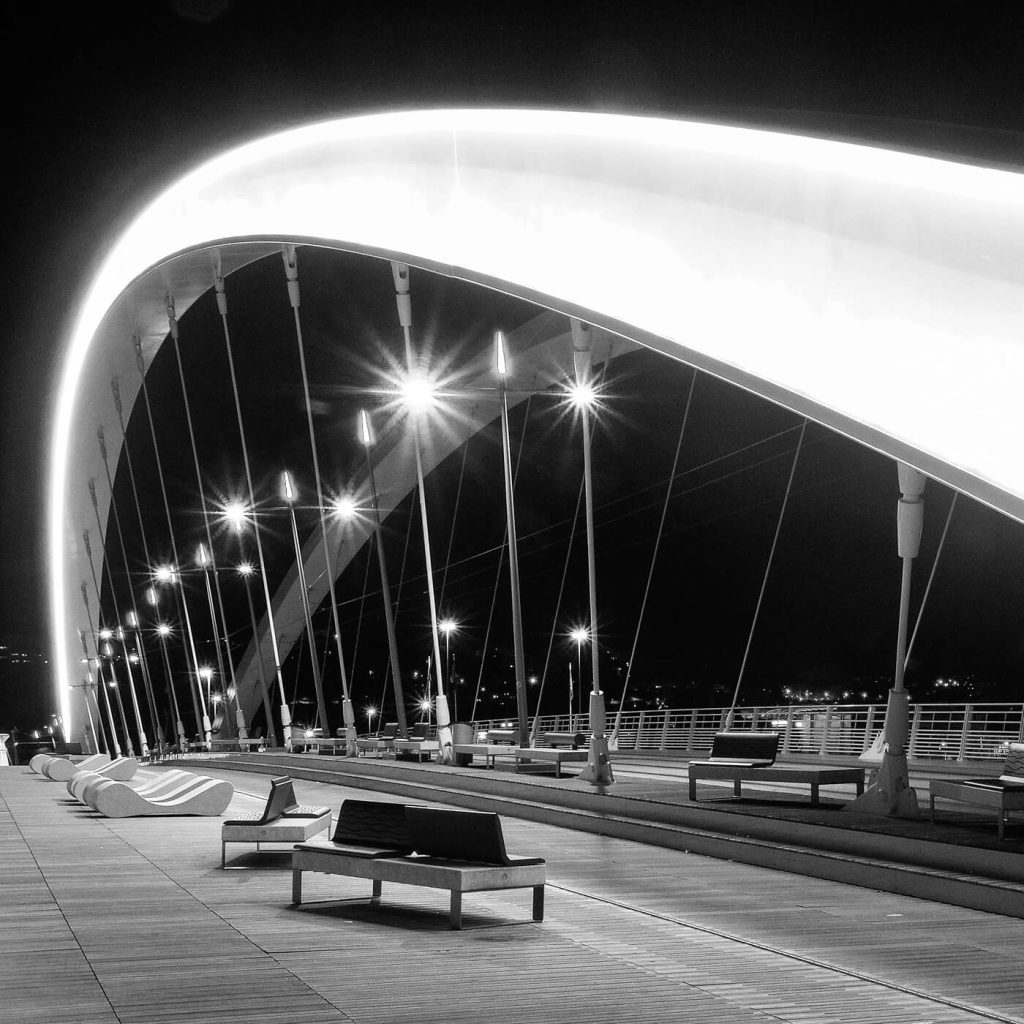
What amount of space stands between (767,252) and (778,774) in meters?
4.47

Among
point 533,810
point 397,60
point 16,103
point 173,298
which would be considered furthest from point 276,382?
point 533,810

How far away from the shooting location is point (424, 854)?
6715 millimetres

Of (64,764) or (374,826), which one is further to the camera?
(64,764)

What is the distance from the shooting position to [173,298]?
3052 cm

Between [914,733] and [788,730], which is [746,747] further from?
[788,730]

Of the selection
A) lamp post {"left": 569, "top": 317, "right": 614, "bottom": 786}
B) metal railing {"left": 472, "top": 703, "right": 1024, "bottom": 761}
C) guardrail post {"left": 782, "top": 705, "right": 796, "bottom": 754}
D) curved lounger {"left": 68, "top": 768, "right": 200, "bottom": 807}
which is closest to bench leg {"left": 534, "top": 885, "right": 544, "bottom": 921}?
lamp post {"left": 569, "top": 317, "right": 614, "bottom": 786}

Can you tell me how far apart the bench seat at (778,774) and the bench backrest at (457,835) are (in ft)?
14.9

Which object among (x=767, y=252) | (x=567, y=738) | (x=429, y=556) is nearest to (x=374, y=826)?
(x=767, y=252)

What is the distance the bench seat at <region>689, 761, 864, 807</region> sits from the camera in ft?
33.9

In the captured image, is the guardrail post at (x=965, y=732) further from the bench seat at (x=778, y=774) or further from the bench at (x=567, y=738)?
the bench seat at (x=778, y=774)

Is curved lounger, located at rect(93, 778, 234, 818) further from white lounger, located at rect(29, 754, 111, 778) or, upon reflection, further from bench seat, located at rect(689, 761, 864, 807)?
white lounger, located at rect(29, 754, 111, 778)

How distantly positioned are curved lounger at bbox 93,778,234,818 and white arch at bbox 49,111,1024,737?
5512 mm

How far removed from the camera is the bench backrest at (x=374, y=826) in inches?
274

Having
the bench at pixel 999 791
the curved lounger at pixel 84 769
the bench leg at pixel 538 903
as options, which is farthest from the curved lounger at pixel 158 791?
the bench at pixel 999 791
